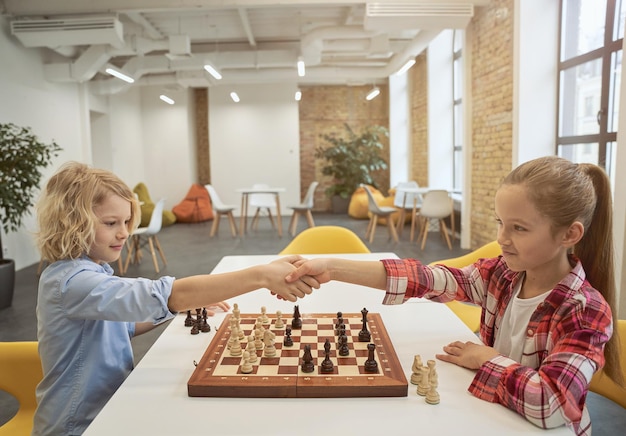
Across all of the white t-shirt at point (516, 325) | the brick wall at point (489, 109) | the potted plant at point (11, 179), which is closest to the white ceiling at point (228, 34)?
the brick wall at point (489, 109)

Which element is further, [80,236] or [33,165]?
[33,165]

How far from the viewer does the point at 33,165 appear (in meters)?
5.15

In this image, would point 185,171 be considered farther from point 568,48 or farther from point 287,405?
point 287,405

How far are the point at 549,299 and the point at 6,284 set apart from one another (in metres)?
5.06

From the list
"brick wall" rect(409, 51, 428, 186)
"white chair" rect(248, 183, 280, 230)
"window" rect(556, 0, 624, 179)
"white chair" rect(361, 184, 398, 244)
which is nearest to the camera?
"window" rect(556, 0, 624, 179)

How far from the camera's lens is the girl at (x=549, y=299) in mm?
1038

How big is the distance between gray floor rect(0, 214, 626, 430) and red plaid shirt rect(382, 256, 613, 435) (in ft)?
5.11

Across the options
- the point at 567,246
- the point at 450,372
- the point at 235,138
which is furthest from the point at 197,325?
the point at 235,138

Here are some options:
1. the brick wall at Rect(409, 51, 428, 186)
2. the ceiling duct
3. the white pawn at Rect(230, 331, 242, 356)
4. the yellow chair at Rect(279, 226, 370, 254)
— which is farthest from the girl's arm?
the brick wall at Rect(409, 51, 428, 186)

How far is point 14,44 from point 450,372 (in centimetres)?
782

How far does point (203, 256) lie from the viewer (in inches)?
277

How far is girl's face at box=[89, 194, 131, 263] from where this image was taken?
4.49 ft

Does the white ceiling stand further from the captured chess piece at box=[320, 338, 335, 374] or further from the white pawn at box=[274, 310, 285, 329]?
the captured chess piece at box=[320, 338, 335, 374]

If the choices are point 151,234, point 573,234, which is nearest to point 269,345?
point 573,234
